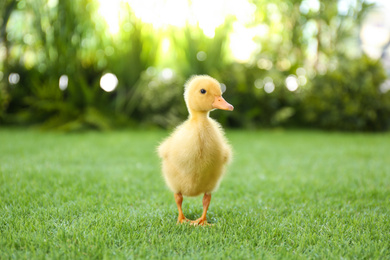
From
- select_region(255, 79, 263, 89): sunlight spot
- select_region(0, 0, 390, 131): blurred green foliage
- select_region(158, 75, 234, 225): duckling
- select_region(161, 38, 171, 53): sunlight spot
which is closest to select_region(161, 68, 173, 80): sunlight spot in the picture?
select_region(0, 0, 390, 131): blurred green foliage

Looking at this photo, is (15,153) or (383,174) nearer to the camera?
(383,174)

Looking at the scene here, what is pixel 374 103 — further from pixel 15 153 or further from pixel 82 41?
pixel 15 153

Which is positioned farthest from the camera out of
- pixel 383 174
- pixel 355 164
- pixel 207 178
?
pixel 355 164

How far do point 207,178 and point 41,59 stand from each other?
267 inches

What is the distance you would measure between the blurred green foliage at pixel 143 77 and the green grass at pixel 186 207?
2401 millimetres

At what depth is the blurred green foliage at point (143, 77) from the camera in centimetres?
741

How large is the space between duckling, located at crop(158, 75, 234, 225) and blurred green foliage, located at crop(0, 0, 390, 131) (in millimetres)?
5145

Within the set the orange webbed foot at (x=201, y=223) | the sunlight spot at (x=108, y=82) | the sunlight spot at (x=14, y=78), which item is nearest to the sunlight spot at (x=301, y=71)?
the sunlight spot at (x=108, y=82)

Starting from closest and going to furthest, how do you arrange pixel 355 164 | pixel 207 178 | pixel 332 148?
pixel 207 178
pixel 355 164
pixel 332 148

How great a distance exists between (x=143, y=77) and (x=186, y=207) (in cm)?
562

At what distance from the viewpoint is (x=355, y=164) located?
4.67 m

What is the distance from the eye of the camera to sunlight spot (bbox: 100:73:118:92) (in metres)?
8.02

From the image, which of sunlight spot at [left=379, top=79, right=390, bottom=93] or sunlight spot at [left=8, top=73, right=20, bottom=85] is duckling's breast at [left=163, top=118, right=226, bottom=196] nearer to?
sunlight spot at [left=8, top=73, right=20, bottom=85]

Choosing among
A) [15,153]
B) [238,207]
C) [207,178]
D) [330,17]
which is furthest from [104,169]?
[330,17]
